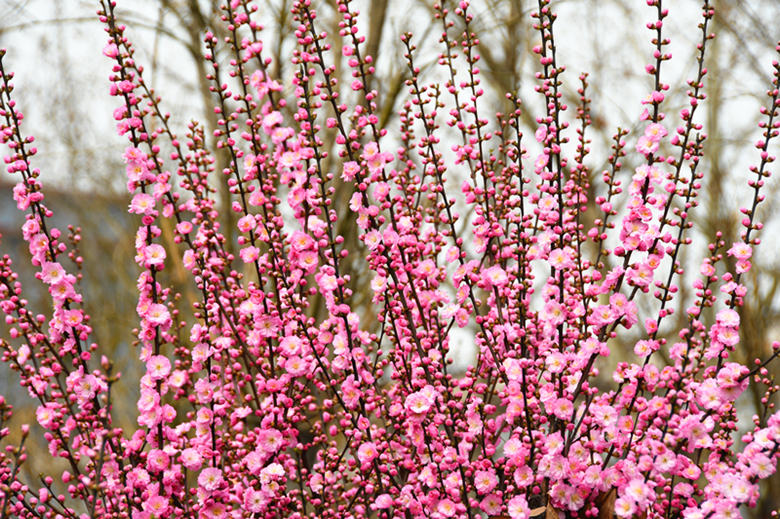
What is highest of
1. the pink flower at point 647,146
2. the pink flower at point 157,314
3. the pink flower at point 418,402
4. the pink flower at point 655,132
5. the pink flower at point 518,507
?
the pink flower at point 655,132

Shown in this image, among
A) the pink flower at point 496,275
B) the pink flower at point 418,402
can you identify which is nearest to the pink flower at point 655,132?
the pink flower at point 496,275

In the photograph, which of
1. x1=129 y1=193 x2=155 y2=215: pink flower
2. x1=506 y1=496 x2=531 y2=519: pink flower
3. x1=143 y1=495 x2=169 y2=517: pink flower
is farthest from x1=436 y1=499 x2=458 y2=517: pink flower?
x1=129 y1=193 x2=155 y2=215: pink flower

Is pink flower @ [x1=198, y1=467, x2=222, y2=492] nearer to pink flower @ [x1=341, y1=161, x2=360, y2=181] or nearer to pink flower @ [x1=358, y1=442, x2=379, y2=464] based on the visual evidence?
pink flower @ [x1=358, y1=442, x2=379, y2=464]

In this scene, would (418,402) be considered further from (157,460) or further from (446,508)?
(157,460)

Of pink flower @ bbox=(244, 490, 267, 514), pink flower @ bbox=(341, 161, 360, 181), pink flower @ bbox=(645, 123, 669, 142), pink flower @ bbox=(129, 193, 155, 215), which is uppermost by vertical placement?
pink flower @ bbox=(645, 123, 669, 142)

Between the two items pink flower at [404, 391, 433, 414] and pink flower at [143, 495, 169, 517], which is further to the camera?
pink flower at [143, 495, 169, 517]

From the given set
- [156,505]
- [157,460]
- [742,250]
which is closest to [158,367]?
[157,460]

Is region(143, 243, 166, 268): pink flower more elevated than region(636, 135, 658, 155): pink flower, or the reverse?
region(636, 135, 658, 155): pink flower

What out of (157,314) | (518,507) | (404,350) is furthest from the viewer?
(404,350)

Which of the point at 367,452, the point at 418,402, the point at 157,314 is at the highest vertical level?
the point at 157,314

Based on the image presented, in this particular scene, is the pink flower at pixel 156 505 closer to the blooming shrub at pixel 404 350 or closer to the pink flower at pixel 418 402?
the blooming shrub at pixel 404 350

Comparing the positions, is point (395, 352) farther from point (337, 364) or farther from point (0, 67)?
point (0, 67)

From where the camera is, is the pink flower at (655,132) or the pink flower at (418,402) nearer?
the pink flower at (418,402)

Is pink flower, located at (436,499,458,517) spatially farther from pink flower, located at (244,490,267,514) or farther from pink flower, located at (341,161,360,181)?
pink flower, located at (341,161,360,181)
